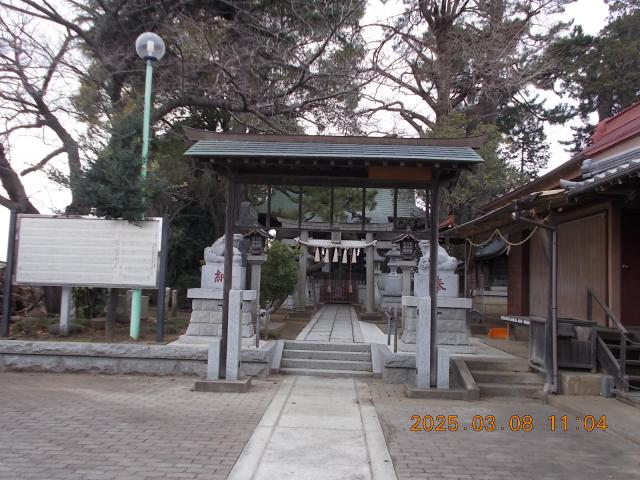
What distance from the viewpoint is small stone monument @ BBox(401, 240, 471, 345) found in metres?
11.6

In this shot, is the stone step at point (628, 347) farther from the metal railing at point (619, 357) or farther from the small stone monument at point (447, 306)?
the small stone monument at point (447, 306)

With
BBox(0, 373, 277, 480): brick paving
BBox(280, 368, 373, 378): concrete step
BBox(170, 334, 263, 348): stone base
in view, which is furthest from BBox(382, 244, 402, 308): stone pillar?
BBox(0, 373, 277, 480): brick paving

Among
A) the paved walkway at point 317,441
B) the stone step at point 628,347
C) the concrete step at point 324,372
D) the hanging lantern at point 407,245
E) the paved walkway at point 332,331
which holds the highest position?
the hanging lantern at point 407,245

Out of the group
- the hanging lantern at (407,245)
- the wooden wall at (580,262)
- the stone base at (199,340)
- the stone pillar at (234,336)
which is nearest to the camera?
the stone pillar at (234,336)

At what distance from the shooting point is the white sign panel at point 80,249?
10.5 metres

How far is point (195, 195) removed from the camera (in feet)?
61.4

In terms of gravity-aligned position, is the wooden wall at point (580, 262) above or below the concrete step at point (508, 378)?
above

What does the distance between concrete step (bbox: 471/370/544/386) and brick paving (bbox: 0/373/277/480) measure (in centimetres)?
367

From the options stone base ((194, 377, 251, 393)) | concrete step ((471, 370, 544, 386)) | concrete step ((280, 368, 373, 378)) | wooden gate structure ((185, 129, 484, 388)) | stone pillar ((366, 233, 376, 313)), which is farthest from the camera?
stone pillar ((366, 233, 376, 313))

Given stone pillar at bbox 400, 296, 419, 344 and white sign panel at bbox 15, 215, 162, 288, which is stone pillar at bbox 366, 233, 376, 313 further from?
white sign panel at bbox 15, 215, 162, 288

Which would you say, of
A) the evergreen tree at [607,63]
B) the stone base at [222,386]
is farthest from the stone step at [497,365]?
the evergreen tree at [607,63]

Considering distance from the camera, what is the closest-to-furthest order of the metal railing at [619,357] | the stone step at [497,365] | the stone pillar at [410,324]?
the metal railing at [619,357] → the stone step at [497,365] → the stone pillar at [410,324]

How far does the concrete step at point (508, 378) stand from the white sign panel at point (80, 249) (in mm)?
6618

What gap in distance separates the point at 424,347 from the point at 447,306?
3.35 m
